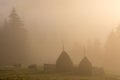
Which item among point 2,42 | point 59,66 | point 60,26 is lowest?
point 59,66

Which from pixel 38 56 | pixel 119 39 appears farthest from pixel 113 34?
pixel 38 56

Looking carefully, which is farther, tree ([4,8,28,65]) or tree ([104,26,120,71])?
tree ([104,26,120,71])

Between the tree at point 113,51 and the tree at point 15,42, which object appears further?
the tree at point 113,51

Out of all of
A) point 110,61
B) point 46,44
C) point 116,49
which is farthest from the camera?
point 46,44

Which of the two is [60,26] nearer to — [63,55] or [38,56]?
[38,56]

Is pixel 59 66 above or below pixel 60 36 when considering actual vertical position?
below

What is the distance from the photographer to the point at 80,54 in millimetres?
115750

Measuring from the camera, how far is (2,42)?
102 m

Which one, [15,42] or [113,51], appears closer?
[15,42]

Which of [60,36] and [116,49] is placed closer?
[116,49]

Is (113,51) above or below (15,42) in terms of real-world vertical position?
below

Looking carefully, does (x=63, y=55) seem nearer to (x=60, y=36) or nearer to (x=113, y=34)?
(x=113, y=34)

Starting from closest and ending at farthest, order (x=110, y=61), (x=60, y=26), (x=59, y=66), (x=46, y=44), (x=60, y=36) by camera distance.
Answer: (x=59, y=66) < (x=110, y=61) < (x=46, y=44) < (x=60, y=36) < (x=60, y=26)

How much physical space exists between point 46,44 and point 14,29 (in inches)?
1261
